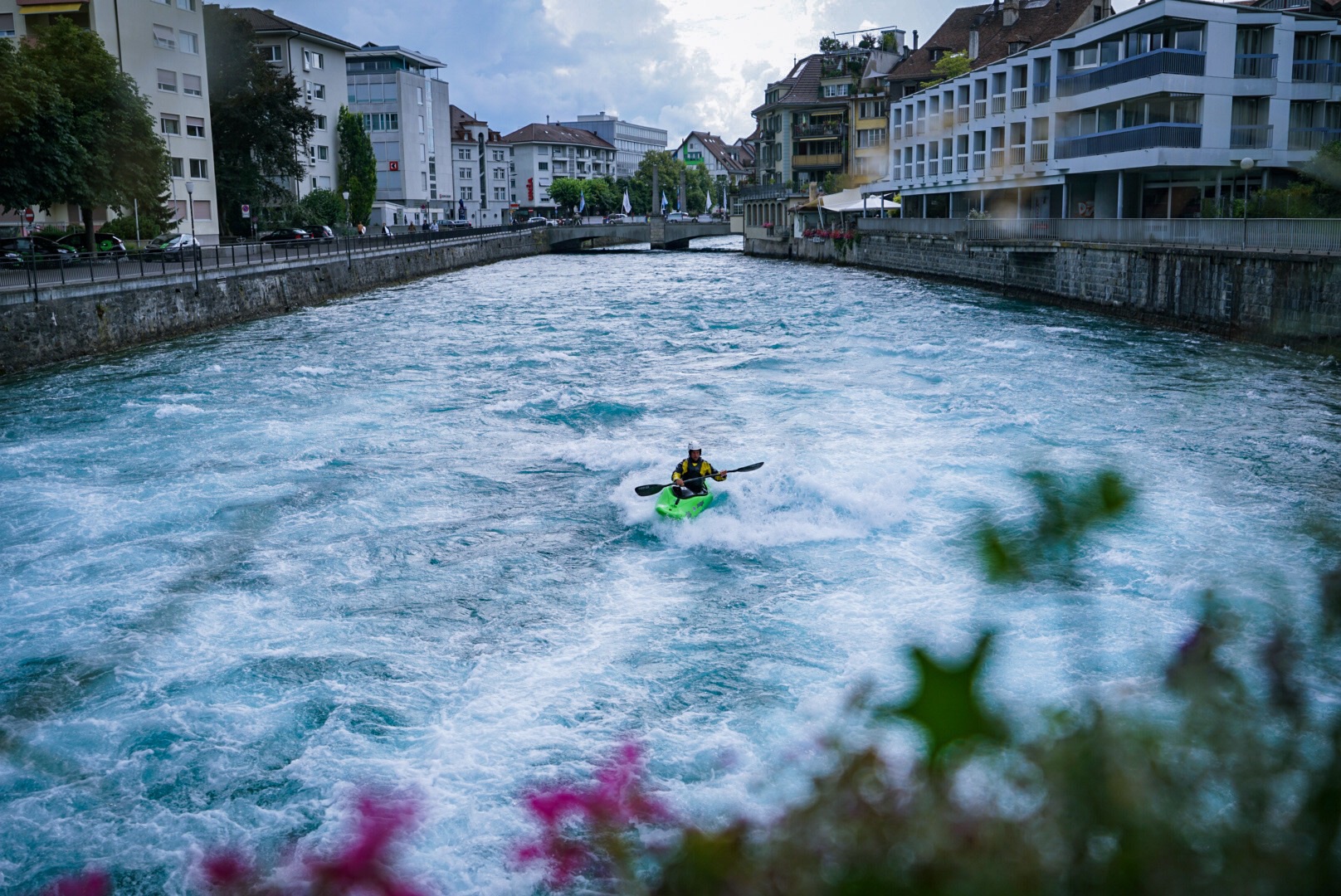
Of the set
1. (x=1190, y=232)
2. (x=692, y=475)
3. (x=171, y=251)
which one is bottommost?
(x=692, y=475)

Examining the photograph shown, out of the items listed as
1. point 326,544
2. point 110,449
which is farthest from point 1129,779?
point 110,449

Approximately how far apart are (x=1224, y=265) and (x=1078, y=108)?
17.3m

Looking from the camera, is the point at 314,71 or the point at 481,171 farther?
the point at 481,171

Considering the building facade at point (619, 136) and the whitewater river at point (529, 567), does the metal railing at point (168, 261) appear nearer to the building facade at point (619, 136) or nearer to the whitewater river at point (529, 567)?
the whitewater river at point (529, 567)

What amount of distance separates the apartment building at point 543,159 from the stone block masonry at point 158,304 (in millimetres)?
100001

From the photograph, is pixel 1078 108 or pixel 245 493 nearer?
pixel 245 493

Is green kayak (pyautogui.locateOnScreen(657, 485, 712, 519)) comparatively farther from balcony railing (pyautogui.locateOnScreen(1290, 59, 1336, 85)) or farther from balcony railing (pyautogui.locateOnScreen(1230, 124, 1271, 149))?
balcony railing (pyautogui.locateOnScreen(1290, 59, 1336, 85))

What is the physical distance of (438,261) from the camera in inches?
2552

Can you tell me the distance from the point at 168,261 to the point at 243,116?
32512mm

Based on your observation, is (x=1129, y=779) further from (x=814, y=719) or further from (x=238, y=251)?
(x=238, y=251)

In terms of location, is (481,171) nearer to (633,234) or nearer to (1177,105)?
(633,234)

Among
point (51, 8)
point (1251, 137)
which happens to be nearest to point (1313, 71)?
point (1251, 137)

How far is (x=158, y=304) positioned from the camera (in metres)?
33.1

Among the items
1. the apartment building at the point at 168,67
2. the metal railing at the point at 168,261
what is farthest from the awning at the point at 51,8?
the metal railing at the point at 168,261
